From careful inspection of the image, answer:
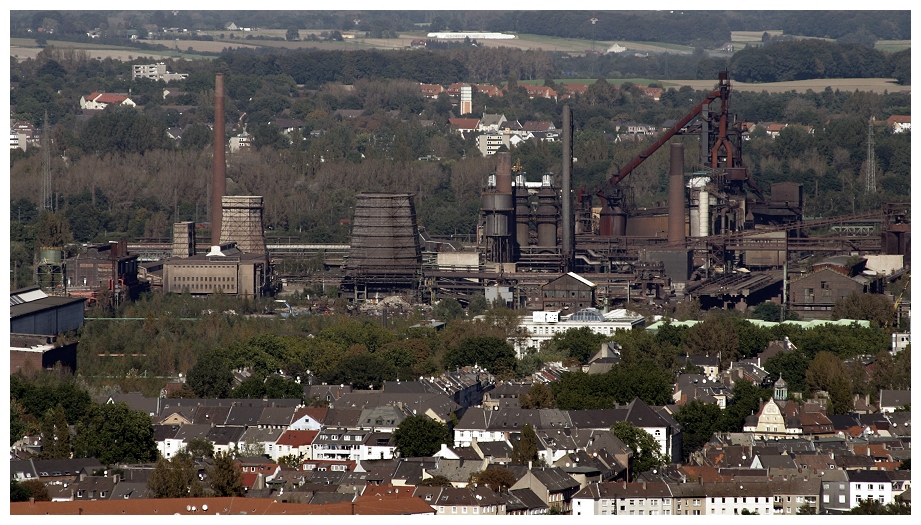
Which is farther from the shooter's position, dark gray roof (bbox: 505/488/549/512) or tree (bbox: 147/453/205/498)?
dark gray roof (bbox: 505/488/549/512)

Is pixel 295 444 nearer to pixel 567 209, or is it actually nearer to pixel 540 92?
pixel 567 209

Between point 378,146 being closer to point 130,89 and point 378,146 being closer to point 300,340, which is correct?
point 130,89

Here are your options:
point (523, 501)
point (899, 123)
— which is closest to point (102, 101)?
point (899, 123)

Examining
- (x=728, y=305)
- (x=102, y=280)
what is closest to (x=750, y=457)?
(x=728, y=305)

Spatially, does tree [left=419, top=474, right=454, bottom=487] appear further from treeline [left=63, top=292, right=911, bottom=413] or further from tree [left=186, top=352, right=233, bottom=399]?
tree [left=186, top=352, right=233, bottom=399]

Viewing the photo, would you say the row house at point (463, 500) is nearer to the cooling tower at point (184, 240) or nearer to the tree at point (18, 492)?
the tree at point (18, 492)

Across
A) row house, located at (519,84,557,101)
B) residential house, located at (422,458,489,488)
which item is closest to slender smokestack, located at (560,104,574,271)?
residential house, located at (422,458,489,488)
